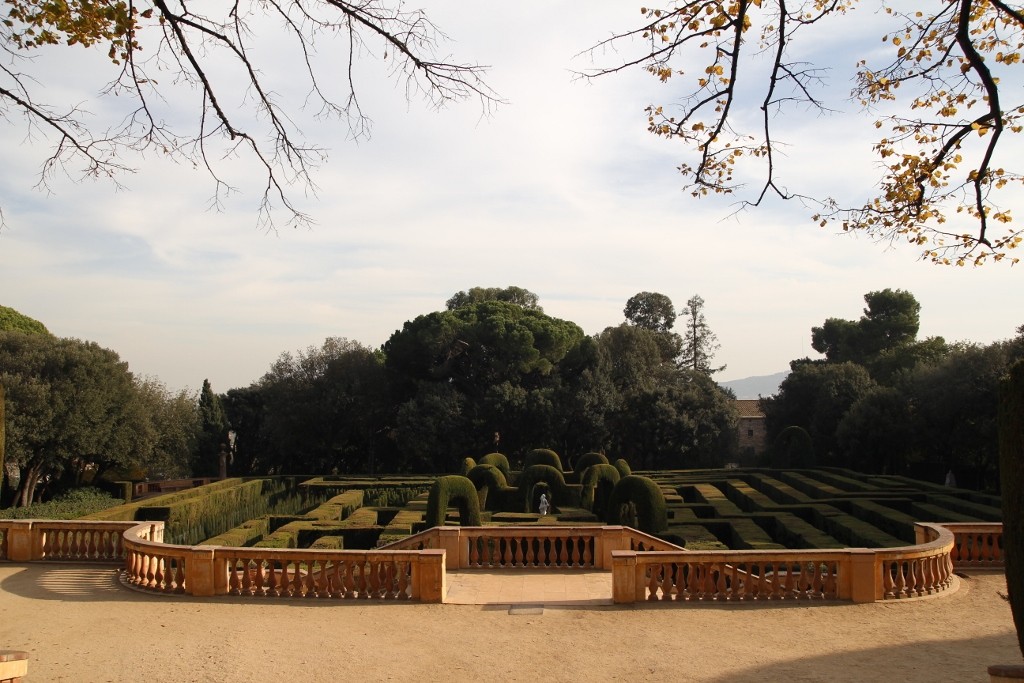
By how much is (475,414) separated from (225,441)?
1799 centimetres

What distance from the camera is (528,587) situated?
515 inches

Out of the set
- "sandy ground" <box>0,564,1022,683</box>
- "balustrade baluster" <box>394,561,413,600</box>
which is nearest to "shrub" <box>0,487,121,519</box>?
"sandy ground" <box>0,564,1022,683</box>

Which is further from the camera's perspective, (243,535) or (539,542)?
(243,535)

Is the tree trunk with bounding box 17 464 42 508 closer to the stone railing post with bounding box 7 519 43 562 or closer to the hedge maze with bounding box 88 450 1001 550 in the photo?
the hedge maze with bounding box 88 450 1001 550

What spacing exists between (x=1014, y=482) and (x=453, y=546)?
9.41m

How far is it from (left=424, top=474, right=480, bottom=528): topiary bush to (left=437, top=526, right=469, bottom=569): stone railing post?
3881 millimetres

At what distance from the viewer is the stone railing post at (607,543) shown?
1451cm

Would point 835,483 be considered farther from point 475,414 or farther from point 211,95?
point 211,95

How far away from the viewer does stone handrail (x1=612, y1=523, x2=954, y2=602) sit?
37.9ft

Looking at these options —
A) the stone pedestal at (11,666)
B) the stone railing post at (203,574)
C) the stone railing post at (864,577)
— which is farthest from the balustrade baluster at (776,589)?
the stone pedestal at (11,666)

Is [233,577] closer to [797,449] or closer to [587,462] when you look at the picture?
[587,462]

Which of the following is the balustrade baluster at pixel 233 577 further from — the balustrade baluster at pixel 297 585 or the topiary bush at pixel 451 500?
the topiary bush at pixel 451 500

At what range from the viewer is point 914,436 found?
125 feet

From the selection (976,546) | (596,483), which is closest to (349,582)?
(976,546)
